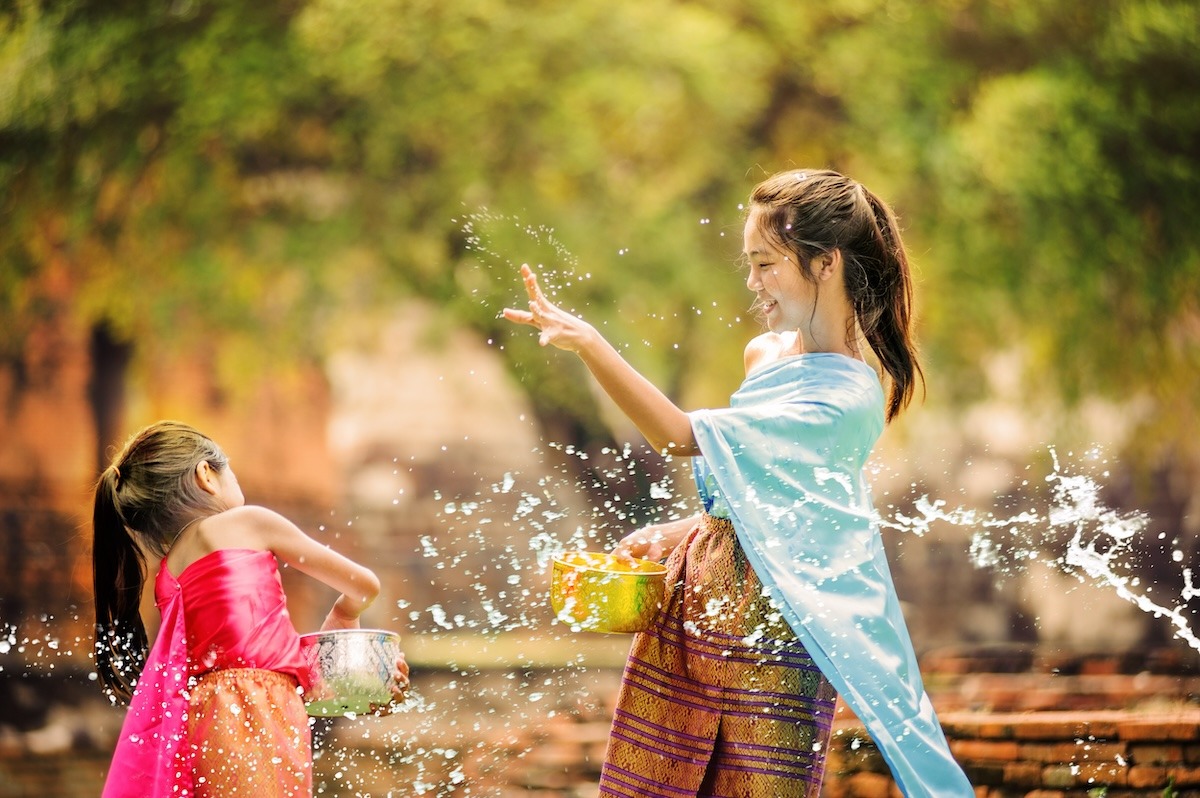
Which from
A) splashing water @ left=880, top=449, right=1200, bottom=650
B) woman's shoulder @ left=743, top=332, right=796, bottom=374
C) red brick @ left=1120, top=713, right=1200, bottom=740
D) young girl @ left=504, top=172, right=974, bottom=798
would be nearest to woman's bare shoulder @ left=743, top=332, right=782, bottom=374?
woman's shoulder @ left=743, top=332, right=796, bottom=374

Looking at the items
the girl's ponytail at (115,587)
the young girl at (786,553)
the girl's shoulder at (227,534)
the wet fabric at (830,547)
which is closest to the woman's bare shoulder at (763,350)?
the young girl at (786,553)

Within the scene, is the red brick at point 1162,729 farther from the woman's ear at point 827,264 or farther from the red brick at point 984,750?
the woman's ear at point 827,264

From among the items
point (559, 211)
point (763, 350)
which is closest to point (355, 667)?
point (763, 350)

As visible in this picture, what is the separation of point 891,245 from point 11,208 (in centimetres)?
736

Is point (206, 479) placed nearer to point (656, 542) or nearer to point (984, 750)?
point (656, 542)

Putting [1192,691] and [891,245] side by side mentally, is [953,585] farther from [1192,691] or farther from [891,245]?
[891,245]

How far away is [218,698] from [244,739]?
0.08m

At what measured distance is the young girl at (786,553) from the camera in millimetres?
2018

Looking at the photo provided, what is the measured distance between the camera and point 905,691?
203 centimetres

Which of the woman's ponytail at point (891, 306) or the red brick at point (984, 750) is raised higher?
the woman's ponytail at point (891, 306)

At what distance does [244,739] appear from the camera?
2348 millimetres

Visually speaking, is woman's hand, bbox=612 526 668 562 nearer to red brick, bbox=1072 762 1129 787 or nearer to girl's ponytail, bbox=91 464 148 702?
girl's ponytail, bbox=91 464 148 702

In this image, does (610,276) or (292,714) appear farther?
(610,276)

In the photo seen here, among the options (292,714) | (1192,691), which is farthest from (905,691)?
(1192,691)
